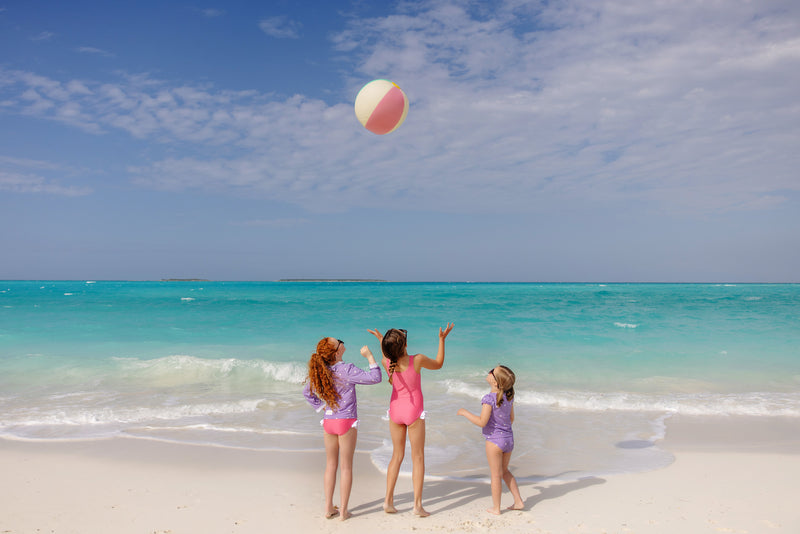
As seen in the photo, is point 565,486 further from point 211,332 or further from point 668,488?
point 211,332

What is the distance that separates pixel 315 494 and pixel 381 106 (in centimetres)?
464

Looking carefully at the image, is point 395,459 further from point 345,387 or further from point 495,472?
point 495,472

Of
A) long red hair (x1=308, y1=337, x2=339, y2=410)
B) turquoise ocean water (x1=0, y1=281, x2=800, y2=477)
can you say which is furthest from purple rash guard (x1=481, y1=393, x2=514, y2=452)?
turquoise ocean water (x1=0, y1=281, x2=800, y2=477)

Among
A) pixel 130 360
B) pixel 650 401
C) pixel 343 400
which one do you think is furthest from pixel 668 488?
pixel 130 360

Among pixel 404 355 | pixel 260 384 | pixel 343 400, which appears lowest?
pixel 260 384

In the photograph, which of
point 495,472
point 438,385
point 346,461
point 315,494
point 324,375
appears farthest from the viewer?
point 438,385

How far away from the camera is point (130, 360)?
508 inches

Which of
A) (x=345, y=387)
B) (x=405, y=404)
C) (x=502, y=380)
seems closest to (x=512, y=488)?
(x=502, y=380)

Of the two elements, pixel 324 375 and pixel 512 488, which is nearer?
pixel 324 375

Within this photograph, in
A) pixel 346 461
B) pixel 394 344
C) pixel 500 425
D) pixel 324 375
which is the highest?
pixel 394 344

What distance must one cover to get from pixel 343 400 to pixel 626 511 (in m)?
2.76

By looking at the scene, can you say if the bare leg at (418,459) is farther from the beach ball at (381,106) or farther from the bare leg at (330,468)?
the beach ball at (381,106)

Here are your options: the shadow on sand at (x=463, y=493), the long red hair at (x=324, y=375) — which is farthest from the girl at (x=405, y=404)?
the long red hair at (x=324, y=375)

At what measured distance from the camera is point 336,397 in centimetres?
420
